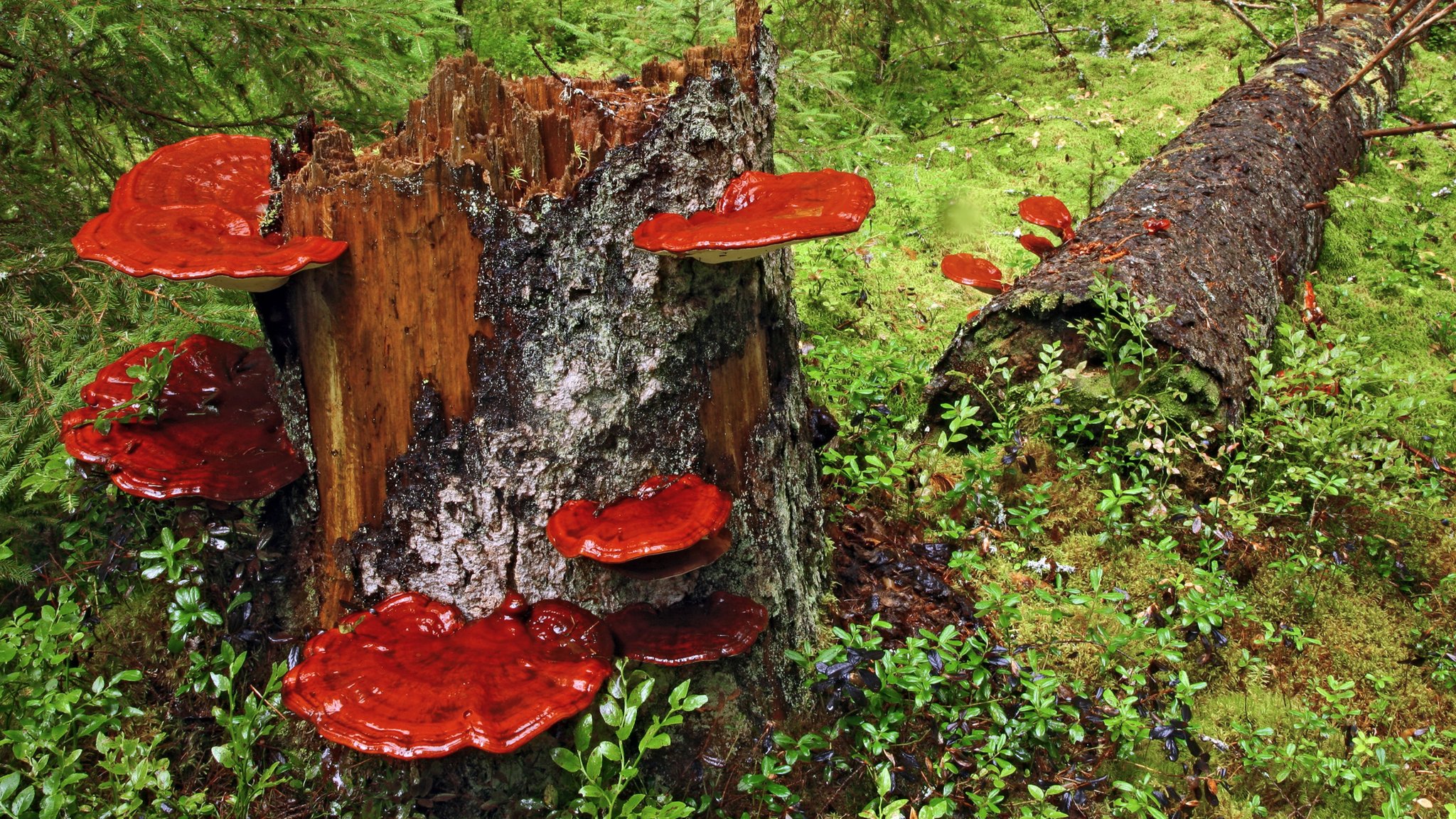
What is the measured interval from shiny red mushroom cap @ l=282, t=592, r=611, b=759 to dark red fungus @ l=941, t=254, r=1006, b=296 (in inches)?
136

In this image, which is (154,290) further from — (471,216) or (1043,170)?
(1043,170)

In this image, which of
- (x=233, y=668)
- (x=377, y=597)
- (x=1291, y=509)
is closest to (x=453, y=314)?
(x=377, y=597)

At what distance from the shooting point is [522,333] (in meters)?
2.85

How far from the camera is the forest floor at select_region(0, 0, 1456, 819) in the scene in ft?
9.57

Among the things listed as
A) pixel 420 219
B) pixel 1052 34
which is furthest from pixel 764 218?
pixel 1052 34

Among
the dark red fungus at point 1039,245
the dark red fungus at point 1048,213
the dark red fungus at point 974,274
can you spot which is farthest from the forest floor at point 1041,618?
the dark red fungus at point 1048,213

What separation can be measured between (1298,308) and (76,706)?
7748mm

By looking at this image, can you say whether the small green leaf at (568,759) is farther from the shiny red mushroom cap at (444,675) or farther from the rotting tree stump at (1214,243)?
the rotting tree stump at (1214,243)

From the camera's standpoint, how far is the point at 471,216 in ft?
9.10

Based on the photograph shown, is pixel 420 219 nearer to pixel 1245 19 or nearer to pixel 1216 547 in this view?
pixel 1216 547

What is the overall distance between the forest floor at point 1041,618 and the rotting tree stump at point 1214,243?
0.93ft

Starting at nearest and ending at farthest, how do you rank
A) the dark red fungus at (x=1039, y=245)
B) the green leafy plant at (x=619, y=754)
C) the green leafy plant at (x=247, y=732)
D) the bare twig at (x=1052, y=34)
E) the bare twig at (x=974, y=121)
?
the green leafy plant at (x=619, y=754) < the green leafy plant at (x=247, y=732) < the dark red fungus at (x=1039, y=245) < the bare twig at (x=974, y=121) < the bare twig at (x=1052, y=34)

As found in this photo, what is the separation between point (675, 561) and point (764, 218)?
3.54 ft

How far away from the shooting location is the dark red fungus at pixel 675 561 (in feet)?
8.42
